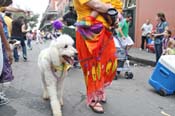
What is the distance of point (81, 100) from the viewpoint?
244 inches

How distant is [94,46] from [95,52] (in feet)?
0.28

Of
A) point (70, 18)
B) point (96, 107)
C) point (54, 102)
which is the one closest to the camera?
point (54, 102)

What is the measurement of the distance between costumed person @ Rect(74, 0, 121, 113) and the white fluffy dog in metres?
0.24

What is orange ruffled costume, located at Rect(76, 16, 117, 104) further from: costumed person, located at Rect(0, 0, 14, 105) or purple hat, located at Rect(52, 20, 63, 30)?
purple hat, located at Rect(52, 20, 63, 30)

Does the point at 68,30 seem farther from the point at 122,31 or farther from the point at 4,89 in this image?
the point at 4,89

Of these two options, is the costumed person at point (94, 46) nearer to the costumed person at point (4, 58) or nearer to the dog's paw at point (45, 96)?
the dog's paw at point (45, 96)

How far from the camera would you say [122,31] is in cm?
992

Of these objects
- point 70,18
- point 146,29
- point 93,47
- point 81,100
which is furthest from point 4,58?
point 146,29

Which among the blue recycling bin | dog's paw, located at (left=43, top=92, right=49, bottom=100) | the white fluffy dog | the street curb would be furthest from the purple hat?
the white fluffy dog

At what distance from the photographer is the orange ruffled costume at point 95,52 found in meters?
5.32

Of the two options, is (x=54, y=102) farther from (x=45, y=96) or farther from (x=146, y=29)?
(x=146, y=29)

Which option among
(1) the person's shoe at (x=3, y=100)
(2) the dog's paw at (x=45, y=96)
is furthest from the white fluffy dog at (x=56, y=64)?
(1) the person's shoe at (x=3, y=100)

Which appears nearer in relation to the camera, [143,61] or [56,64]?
[56,64]

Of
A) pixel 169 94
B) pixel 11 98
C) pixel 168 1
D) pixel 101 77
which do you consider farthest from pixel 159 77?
pixel 168 1
